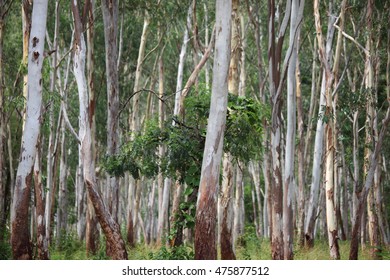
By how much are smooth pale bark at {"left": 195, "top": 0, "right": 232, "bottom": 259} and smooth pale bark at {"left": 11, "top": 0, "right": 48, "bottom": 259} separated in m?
2.80

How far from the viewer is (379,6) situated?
21.9 metres

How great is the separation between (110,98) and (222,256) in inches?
175

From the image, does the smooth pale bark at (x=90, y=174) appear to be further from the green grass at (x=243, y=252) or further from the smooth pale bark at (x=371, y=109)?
the smooth pale bark at (x=371, y=109)

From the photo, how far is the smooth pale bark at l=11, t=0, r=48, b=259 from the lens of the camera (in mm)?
11969

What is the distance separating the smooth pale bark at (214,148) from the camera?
11648 mm

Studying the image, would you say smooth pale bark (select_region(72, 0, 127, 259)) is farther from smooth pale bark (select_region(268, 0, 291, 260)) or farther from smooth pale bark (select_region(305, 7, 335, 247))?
smooth pale bark (select_region(305, 7, 335, 247))

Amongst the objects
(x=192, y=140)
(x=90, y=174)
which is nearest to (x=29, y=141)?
(x=90, y=174)

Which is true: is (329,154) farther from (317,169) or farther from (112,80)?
(112,80)

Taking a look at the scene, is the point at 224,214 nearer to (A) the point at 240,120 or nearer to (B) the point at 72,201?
(A) the point at 240,120

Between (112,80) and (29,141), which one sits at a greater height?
(112,80)

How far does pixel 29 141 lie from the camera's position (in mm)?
12352

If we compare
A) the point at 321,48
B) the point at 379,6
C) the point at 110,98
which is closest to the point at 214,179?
the point at 110,98

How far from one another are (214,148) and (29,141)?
3.08 m

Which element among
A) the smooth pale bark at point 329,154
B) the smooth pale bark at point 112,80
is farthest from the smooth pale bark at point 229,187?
the smooth pale bark at point 112,80
